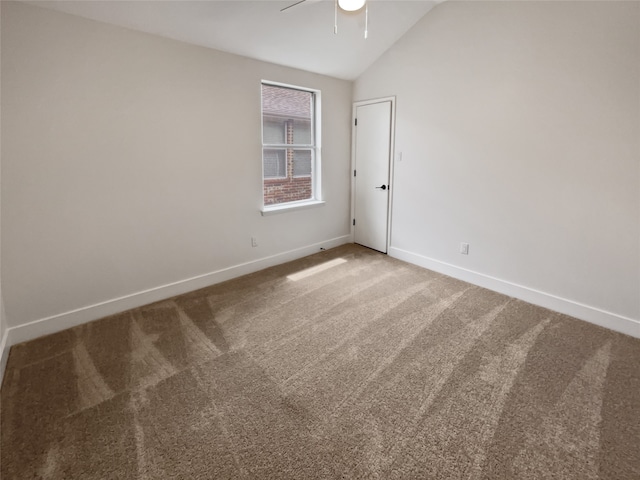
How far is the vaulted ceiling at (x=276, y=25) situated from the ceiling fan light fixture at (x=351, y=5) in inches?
2.8

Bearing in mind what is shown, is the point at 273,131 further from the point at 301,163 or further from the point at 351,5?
the point at 351,5

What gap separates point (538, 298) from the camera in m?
3.13

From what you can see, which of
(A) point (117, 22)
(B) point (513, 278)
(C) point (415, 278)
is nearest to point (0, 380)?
(A) point (117, 22)

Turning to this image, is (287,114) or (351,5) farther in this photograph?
(287,114)

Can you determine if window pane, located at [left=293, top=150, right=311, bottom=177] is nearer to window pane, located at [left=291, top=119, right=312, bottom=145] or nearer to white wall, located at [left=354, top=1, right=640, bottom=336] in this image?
window pane, located at [left=291, top=119, right=312, bottom=145]

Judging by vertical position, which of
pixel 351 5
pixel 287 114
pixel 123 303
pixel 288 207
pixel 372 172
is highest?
pixel 351 5

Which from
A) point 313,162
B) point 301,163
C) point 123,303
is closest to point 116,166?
point 123,303

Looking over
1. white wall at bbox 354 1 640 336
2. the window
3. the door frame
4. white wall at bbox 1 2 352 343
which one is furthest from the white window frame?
white wall at bbox 354 1 640 336

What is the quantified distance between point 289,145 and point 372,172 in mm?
Answer: 1181

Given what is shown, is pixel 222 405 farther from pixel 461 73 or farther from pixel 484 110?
pixel 461 73

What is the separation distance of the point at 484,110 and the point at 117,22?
3.27 m

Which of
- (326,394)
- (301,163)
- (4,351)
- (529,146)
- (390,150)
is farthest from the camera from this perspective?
(301,163)

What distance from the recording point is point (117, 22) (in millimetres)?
2604

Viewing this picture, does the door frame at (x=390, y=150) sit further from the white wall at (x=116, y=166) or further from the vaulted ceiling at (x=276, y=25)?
the white wall at (x=116, y=166)
